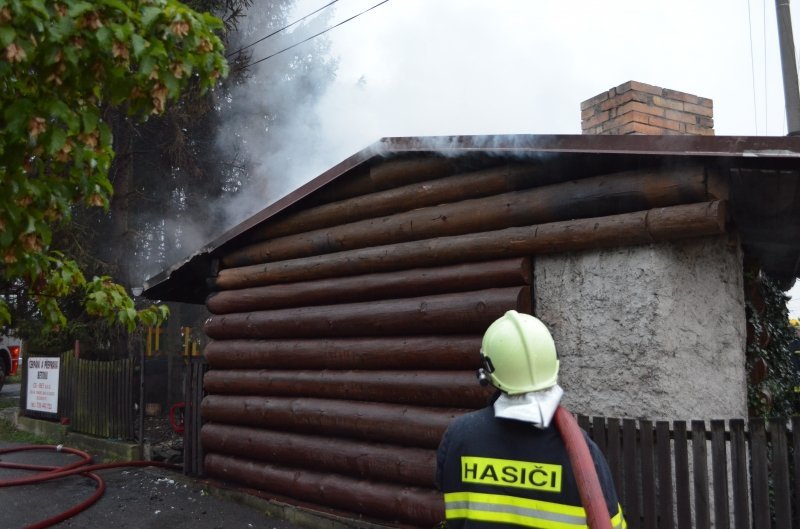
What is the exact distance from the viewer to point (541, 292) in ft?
19.2

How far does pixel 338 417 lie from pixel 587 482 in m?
5.19

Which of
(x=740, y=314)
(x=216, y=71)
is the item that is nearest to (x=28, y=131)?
(x=216, y=71)

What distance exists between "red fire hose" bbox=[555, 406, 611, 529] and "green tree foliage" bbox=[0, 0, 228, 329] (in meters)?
2.63

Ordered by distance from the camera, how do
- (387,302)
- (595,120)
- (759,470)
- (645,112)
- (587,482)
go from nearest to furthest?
(587,482), (759,470), (387,302), (645,112), (595,120)

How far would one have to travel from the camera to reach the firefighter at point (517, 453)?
2.27 meters

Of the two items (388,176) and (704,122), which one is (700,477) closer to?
(388,176)

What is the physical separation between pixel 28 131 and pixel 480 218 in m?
3.81

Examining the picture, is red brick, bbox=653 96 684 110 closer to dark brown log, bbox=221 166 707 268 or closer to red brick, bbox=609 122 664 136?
red brick, bbox=609 122 664 136

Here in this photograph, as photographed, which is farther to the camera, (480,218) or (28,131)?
(480,218)

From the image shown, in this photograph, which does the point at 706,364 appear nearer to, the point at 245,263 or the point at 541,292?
the point at 541,292

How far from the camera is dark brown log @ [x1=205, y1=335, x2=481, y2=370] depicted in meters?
6.19

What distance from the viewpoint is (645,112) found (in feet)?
25.1

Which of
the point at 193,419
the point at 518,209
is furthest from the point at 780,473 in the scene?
the point at 193,419

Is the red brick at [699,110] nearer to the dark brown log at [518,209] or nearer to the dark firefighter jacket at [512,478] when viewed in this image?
the dark brown log at [518,209]
